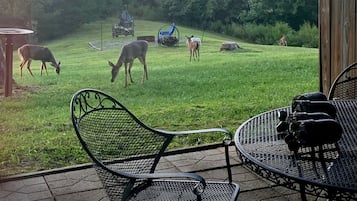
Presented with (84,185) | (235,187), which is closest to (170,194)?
(235,187)

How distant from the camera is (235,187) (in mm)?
1911

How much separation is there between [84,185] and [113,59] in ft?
5.18

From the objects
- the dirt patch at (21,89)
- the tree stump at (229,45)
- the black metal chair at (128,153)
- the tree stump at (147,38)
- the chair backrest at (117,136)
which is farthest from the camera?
the tree stump at (229,45)

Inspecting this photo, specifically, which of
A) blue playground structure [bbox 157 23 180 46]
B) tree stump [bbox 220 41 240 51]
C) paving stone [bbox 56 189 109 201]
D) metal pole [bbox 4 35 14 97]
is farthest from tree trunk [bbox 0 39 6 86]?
tree stump [bbox 220 41 240 51]

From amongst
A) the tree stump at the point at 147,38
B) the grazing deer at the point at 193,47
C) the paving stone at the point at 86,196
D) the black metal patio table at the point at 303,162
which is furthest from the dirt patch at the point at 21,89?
the black metal patio table at the point at 303,162

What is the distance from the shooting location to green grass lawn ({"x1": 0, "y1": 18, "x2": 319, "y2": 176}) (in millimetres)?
3699

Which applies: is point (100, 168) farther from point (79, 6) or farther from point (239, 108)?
point (239, 108)

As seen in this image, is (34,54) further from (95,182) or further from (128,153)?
(128,153)

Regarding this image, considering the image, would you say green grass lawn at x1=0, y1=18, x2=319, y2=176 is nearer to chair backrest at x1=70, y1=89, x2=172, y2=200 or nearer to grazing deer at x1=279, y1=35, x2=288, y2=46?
grazing deer at x1=279, y1=35, x2=288, y2=46

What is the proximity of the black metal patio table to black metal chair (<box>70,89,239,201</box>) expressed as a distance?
8.1 inches

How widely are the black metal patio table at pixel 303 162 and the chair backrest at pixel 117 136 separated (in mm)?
481

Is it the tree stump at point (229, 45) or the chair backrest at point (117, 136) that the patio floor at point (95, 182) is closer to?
the chair backrest at point (117, 136)

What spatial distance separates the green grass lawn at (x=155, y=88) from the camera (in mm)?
3699

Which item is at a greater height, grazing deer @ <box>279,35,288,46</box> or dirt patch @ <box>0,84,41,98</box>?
grazing deer @ <box>279,35,288,46</box>
